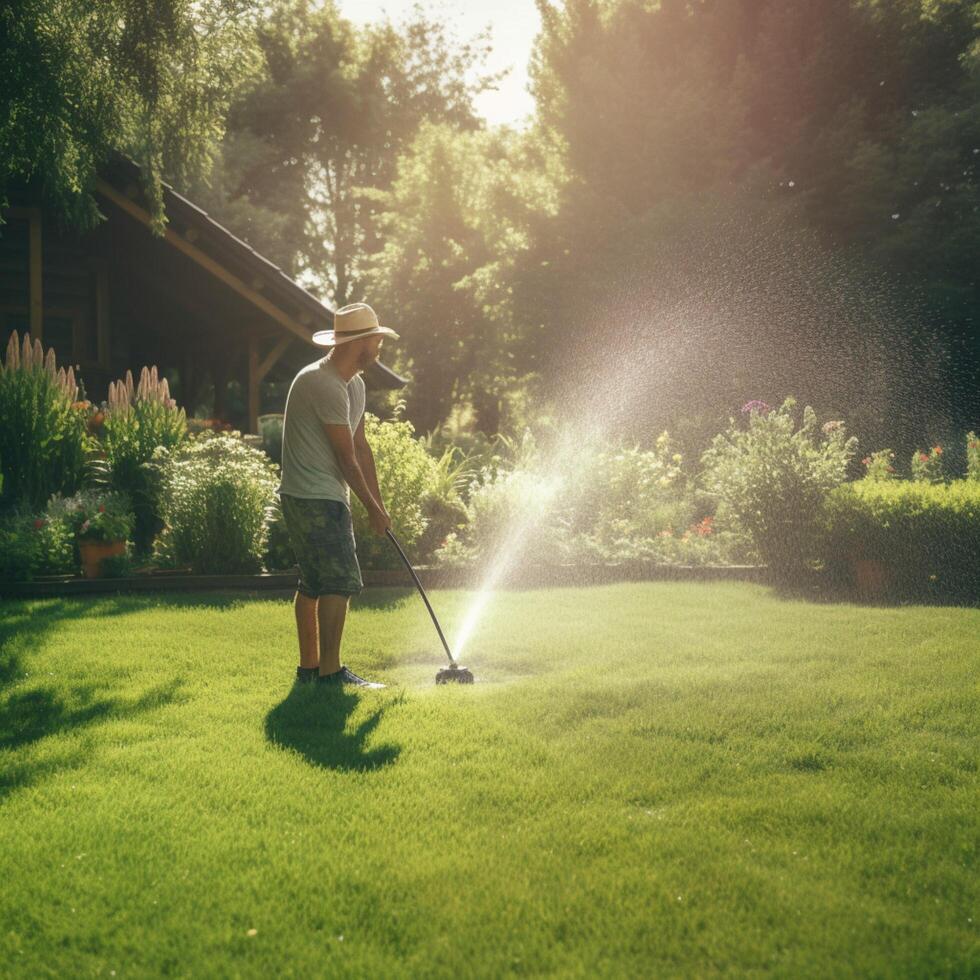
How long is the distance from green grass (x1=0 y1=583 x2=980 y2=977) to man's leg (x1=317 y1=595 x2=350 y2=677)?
240 millimetres

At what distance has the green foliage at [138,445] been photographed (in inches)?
387

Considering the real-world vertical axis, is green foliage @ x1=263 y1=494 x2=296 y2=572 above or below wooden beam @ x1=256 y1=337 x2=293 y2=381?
below

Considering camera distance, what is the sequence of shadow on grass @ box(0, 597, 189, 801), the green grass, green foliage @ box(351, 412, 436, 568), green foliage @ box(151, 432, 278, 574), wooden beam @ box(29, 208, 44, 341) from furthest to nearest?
wooden beam @ box(29, 208, 44, 341), green foliage @ box(351, 412, 436, 568), green foliage @ box(151, 432, 278, 574), shadow on grass @ box(0, 597, 189, 801), the green grass

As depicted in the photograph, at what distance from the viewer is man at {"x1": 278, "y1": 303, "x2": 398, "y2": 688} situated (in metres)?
5.18

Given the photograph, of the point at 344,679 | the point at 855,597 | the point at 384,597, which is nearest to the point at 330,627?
the point at 344,679

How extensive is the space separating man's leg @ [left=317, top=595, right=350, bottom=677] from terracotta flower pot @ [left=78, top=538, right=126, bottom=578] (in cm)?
402

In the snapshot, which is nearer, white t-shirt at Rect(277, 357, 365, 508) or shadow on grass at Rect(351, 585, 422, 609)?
white t-shirt at Rect(277, 357, 365, 508)

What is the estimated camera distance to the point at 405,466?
9.90 metres

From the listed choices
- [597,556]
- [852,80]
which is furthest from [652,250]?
[597,556]

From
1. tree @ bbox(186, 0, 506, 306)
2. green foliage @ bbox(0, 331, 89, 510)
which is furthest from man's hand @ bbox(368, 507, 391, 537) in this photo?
tree @ bbox(186, 0, 506, 306)

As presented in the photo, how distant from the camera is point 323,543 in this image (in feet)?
17.1

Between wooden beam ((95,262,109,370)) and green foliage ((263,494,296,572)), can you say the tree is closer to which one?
wooden beam ((95,262,109,370))

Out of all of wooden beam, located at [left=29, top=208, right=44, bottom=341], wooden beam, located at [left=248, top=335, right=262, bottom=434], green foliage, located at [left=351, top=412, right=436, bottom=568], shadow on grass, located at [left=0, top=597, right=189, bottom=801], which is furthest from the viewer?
wooden beam, located at [left=248, top=335, right=262, bottom=434]

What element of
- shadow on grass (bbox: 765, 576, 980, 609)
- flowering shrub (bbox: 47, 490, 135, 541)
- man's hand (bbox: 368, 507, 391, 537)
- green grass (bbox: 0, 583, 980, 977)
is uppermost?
flowering shrub (bbox: 47, 490, 135, 541)
